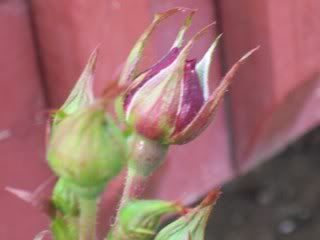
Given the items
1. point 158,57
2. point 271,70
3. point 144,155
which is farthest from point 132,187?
point 271,70

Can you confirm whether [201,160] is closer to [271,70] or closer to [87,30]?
[271,70]

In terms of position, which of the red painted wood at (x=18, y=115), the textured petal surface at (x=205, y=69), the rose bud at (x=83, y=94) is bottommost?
the red painted wood at (x=18, y=115)

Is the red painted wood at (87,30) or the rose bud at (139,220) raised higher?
the rose bud at (139,220)

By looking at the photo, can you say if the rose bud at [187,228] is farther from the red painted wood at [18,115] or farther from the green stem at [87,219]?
the red painted wood at [18,115]

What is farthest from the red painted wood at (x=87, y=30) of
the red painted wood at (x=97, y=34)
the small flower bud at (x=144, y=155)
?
the small flower bud at (x=144, y=155)

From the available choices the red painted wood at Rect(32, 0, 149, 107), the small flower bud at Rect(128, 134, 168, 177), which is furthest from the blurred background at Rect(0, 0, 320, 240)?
the small flower bud at Rect(128, 134, 168, 177)

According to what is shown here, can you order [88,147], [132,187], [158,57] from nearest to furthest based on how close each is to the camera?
[88,147] < [132,187] < [158,57]

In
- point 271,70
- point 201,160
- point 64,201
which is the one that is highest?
point 64,201

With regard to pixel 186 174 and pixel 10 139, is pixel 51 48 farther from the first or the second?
pixel 186 174
